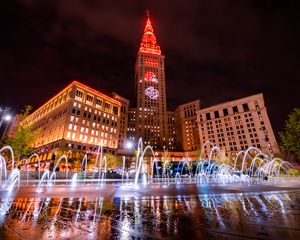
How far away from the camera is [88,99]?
94.0 meters

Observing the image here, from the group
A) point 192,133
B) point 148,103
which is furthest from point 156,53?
point 192,133

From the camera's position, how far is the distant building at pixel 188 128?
142 m

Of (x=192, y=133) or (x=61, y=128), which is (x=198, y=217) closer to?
(x=61, y=128)

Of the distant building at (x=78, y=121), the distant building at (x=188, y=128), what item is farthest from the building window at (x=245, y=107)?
the distant building at (x=78, y=121)

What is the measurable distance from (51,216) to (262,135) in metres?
117

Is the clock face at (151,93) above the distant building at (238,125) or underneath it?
above

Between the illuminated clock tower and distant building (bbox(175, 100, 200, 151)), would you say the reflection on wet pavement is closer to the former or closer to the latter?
the illuminated clock tower

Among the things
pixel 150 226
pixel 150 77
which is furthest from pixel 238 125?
pixel 150 226

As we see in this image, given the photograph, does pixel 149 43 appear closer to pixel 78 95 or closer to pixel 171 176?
pixel 78 95

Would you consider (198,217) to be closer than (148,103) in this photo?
Yes

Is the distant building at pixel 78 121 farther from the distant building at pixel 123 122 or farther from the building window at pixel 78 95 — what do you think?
the distant building at pixel 123 122

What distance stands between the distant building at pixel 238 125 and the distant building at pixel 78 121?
68.2m

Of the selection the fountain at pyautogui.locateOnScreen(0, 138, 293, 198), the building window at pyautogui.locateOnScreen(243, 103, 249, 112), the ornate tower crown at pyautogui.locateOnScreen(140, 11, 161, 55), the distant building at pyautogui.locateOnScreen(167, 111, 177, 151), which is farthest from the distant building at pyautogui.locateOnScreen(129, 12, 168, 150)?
A: the building window at pyautogui.locateOnScreen(243, 103, 249, 112)

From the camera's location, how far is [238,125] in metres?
108
